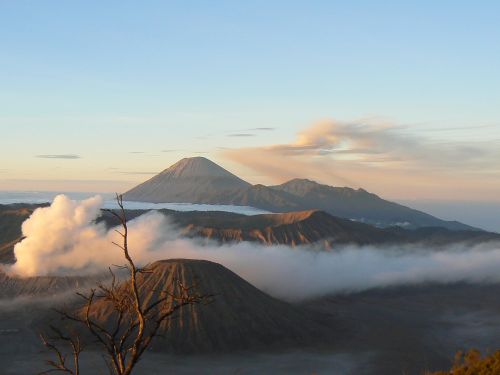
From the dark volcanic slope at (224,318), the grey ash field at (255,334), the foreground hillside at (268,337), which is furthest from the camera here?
the dark volcanic slope at (224,318)

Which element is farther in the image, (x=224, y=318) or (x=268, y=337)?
(x=224, y=318)

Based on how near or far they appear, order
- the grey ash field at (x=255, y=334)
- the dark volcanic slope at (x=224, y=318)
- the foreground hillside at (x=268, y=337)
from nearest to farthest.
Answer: the foreground hillside at (x=268, y=337) → the grey ash field at (x=255, y=334) → the dark volcanic slope at (x=224, y=318)

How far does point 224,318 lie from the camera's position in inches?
5802

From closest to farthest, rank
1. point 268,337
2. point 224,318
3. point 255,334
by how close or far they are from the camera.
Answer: point 268,337 → point 255,334 → point 224,318

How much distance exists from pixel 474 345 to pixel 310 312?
45.2m

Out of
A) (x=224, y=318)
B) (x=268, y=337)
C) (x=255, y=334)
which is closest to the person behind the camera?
(x=268, y=337)

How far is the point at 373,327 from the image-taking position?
540 feet

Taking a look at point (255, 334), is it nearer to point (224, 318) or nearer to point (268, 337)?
point (268, 337)

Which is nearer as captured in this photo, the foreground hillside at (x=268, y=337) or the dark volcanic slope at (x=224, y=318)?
the foreground hillside at (x=268, y=337)

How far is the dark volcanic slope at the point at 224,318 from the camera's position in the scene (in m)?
138

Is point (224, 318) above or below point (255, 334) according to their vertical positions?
above

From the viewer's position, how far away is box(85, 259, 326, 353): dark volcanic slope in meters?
138

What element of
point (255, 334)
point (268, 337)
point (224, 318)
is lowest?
point (268, 337)

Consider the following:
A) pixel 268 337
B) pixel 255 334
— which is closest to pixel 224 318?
pixel 255 334
